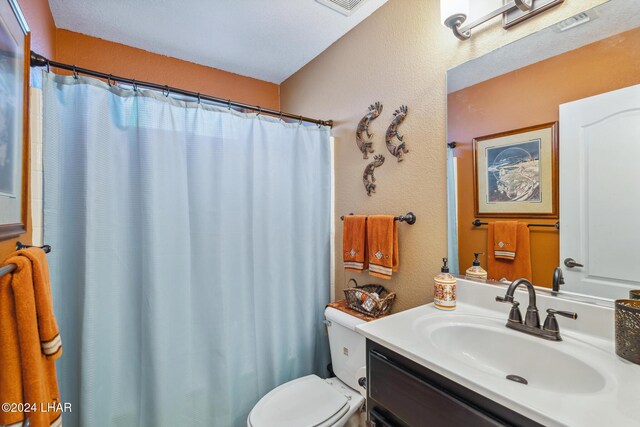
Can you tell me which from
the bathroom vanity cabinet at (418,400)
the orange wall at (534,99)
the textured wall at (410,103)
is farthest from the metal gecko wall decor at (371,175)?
the bathroom vanity cabinet at (418,400)

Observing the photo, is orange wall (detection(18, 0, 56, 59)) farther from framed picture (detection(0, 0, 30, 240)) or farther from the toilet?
the toilet

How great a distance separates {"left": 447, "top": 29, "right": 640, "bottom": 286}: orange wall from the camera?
35.5 inches

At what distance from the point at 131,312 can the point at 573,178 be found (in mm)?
1869

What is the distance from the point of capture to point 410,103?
4.80ft

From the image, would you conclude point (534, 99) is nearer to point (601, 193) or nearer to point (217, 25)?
point (601, 193)

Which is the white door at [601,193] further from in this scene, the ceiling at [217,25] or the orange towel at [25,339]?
the orange towel at [25,339]

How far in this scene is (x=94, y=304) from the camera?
125 cm

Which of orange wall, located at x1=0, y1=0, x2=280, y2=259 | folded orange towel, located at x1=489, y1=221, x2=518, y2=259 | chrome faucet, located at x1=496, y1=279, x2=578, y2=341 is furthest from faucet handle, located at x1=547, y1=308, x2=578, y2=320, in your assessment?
orange wall, located at x1=0, y1=0, x2=280, y2=259

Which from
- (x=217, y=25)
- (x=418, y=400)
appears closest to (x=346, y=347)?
(x=418, y=400)

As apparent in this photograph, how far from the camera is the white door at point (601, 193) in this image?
2.85 feet

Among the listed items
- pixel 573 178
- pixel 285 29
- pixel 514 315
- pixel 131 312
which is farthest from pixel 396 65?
pixel 131 312

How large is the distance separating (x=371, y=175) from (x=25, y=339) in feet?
4.96

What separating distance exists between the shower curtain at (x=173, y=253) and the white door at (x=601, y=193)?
1.27 m

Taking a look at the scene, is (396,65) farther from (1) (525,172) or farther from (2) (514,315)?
(2) (514,315)
